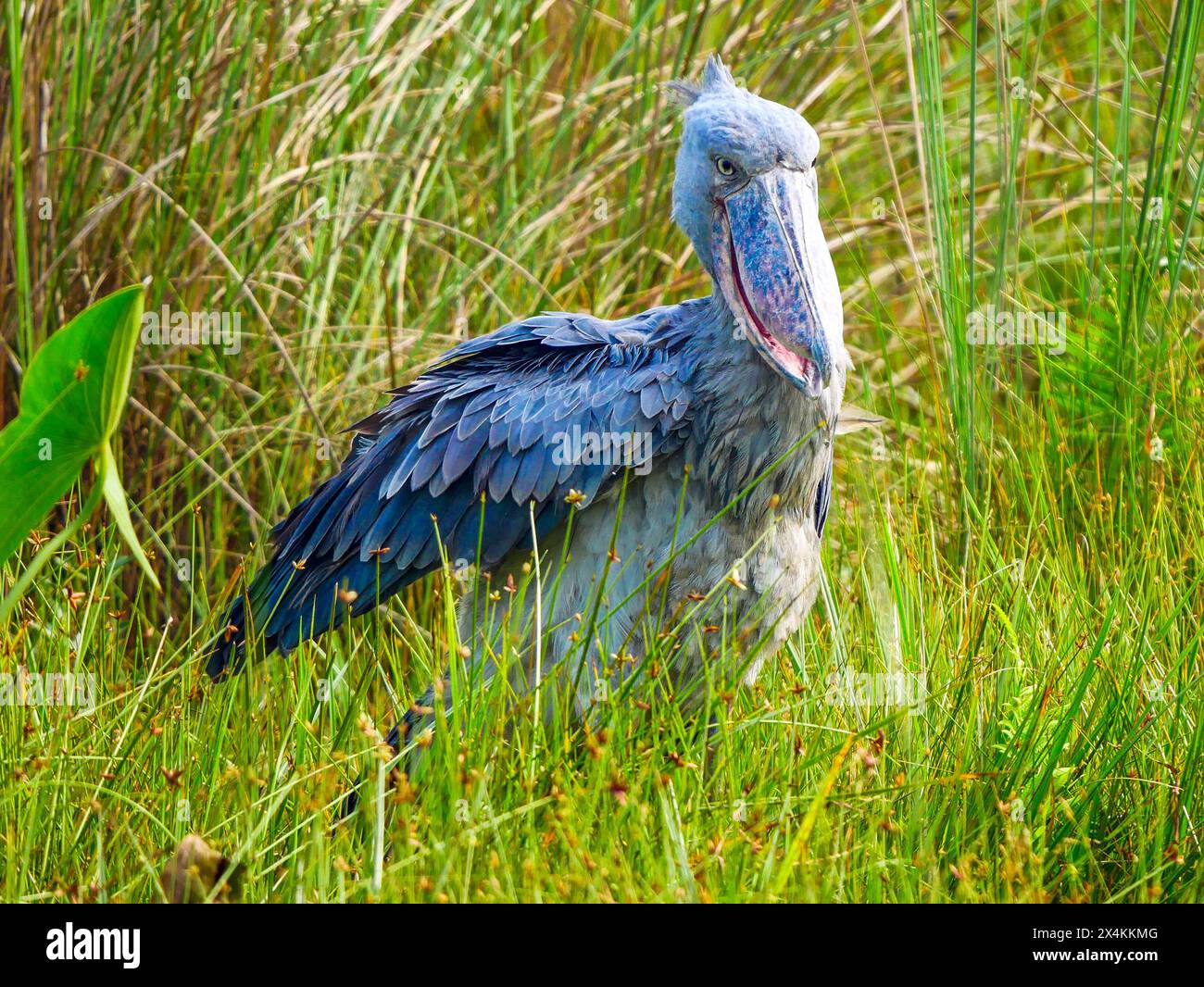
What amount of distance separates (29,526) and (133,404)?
2049 mm

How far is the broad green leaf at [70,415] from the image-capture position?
2312mm

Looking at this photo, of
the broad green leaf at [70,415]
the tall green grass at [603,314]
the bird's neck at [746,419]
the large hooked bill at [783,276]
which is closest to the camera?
the broad green leaf at [70,415]

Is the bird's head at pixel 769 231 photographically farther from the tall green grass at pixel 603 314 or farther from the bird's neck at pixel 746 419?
the tall green grass at pixel 603 314

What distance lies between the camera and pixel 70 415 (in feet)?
7.88

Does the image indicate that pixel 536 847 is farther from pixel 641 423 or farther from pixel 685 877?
pixel 641 423

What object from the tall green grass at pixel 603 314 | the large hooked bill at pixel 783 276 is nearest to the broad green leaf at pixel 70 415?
the tall green grass at pixel 603 314

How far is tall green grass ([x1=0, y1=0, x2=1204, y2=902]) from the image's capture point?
2684 millimetres

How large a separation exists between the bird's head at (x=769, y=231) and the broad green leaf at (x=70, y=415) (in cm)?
137

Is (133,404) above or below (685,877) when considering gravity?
above

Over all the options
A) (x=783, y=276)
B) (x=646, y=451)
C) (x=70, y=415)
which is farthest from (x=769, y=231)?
(x=70, y=415)

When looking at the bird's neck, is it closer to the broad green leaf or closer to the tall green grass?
the tall green grass

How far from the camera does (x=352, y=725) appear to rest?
3.16 m
